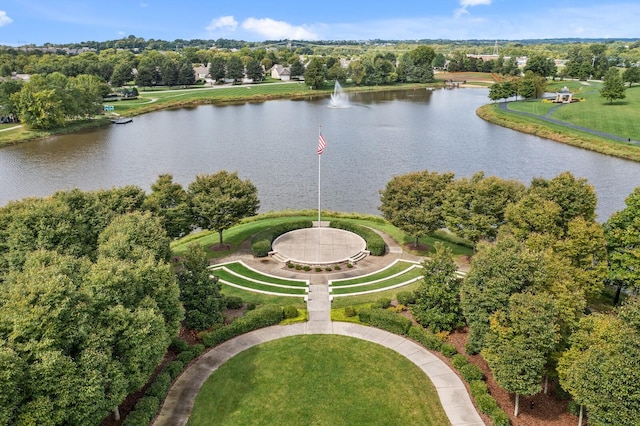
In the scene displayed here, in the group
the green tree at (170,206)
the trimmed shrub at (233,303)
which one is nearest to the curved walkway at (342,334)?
the trimmed shrub at (233,303)

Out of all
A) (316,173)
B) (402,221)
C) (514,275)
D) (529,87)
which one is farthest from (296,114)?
(514,275)

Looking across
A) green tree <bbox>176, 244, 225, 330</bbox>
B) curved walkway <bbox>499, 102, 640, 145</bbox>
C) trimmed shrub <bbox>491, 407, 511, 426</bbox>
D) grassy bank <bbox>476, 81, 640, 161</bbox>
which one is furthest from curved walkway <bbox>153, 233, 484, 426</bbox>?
curved walkway <bbox>499, 102, 640, 145</bbox>

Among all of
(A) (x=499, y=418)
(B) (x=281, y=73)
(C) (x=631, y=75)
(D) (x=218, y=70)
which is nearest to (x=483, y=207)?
(A) (x=499, y=418)

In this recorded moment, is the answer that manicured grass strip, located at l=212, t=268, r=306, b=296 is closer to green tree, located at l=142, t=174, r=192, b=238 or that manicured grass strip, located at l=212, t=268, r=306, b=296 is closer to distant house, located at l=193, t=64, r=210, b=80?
green tree, located at l=142, t=174, r=192, b=238

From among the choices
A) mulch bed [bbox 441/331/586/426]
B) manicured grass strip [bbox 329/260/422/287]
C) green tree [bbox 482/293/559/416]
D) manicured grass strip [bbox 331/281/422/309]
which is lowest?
mulch bed [bbox 441/331/586/426]

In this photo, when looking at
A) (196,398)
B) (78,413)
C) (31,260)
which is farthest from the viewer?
(196,398)

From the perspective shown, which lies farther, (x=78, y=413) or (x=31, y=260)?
(x=31, y=260)

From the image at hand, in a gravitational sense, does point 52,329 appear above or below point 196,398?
above

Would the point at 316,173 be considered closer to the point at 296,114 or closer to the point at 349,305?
the point at 349,305
